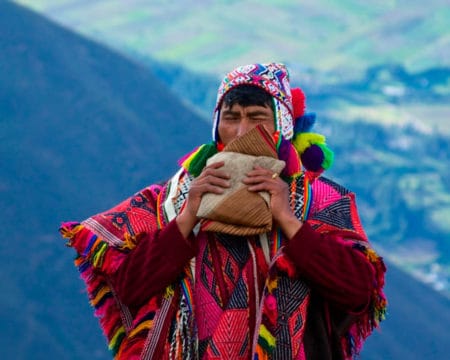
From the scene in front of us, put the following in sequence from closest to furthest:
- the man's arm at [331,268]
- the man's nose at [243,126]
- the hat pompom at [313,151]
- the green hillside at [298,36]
Result: the man's arm at [331,268] < the man's nose at [243,126] < the hat pompom at [313,151] < the green hillside at [298,36]

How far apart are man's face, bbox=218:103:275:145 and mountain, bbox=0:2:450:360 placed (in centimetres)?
1329

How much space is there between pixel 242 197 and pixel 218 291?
0.99 ft

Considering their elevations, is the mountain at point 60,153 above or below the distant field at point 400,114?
above

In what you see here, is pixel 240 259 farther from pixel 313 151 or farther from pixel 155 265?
pixel 313 151

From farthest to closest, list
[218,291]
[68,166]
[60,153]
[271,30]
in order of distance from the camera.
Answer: [271,30] → [60,153] → [68,166] → [218,291]

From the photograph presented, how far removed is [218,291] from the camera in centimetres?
375

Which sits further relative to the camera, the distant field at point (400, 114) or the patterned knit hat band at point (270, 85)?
the distant field at point (400, 114)

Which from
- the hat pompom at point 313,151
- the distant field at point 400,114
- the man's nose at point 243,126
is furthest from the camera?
the distant field at point 400,114

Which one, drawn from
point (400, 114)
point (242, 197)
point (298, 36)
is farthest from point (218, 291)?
→ point (298, 36)

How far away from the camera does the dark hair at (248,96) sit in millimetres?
3846

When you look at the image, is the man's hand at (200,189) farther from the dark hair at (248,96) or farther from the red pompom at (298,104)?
the red pompom at (298,104)

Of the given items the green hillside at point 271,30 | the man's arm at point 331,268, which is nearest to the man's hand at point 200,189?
the man's arm at point 331,268

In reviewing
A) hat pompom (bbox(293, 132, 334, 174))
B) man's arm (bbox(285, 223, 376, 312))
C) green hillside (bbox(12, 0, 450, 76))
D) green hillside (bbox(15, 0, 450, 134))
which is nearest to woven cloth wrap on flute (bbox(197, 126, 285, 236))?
man's arm (bbox(285, 223, 376, 312))

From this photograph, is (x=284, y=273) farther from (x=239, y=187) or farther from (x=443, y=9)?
(x=443, y=9)
